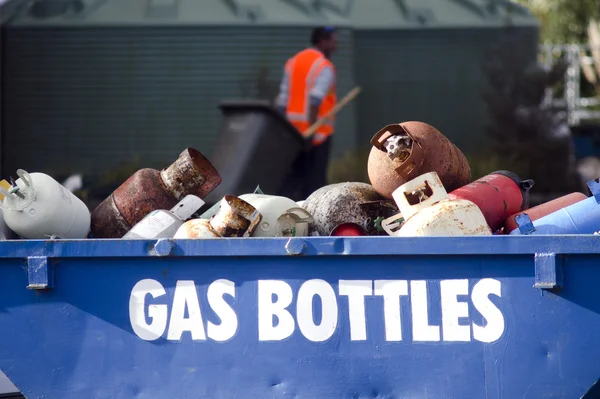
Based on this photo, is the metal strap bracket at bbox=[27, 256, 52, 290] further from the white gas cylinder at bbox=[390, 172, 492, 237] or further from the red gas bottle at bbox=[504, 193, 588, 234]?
the red gas bottle at bbox=[504, 193, 588, 234]

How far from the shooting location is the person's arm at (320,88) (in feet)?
32.4

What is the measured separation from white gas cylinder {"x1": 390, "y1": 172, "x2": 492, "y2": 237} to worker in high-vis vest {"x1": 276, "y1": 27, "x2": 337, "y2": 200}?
6171 millimetres

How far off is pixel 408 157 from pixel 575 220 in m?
0.76

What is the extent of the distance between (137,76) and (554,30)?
9.58 metres

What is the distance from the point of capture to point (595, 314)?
3236 mm

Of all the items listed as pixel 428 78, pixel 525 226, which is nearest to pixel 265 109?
pixel 428 78

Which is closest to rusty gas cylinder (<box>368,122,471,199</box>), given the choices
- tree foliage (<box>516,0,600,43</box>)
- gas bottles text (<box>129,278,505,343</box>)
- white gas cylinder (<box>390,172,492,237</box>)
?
white gas cylinder (<box>390,172,492,237</box>)

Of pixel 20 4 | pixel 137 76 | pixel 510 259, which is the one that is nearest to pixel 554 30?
pixel 137 76

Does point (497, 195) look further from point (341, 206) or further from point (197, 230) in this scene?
point (197, 230)

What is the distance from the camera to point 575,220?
360 centimetres

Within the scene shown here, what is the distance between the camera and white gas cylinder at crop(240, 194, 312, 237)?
392cm

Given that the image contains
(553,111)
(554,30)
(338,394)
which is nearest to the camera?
(338,394)

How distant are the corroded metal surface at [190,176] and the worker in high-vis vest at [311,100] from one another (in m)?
5.60

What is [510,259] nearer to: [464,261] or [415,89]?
[464,261]
